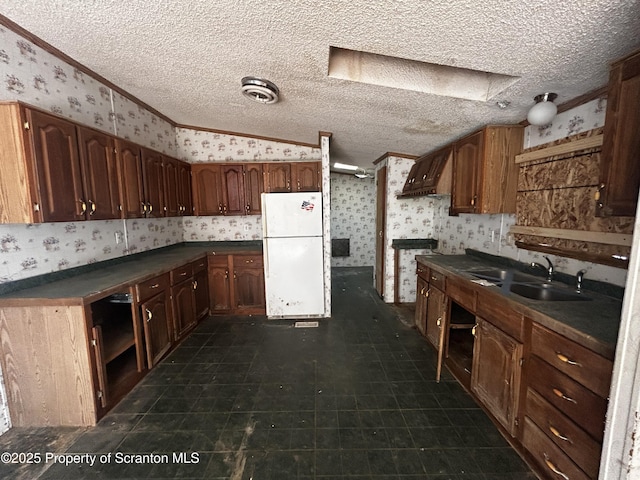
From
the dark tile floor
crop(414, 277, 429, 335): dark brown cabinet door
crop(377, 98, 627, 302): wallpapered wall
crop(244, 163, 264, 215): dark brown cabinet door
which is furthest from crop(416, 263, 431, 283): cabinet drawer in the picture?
crop(244, 163, 264, 215): dark brown cabinet door

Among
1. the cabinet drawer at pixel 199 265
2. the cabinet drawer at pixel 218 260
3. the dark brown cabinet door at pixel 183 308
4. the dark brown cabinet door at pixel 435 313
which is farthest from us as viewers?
the cabinet drawer at pixel 218 260

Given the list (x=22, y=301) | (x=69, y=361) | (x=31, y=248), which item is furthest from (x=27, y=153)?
(x=69, y=361)

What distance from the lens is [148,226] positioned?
10.3ft

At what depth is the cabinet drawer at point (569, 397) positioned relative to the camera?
1.07m

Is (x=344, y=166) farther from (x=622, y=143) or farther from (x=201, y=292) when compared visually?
(x=622, y=143)

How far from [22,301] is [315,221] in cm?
247

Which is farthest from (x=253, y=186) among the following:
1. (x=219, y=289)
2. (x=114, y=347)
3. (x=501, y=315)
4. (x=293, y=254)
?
(x=501, y=315)

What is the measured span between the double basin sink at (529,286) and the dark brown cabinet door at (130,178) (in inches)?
116

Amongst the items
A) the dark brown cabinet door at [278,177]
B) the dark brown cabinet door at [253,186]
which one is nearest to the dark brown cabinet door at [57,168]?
the dark brown cabinet door at [253,186]

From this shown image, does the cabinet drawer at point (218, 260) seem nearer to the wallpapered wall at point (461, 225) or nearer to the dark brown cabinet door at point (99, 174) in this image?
the dark brown cabinet door at point (99, 174)

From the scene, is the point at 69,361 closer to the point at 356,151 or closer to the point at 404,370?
the point at 404,370

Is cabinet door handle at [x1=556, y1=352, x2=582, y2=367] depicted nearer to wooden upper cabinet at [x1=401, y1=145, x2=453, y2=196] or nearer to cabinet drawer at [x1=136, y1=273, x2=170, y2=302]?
wooden upper cabinet at [x1=401, y1=145, x2=453, y2=196]

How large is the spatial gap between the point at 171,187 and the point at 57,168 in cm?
142

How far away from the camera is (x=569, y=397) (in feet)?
3.91
